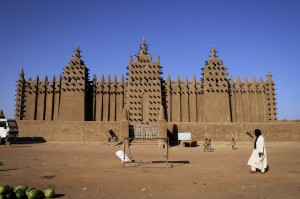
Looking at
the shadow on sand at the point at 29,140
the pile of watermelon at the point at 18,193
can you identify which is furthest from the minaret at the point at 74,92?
the pile of watermelon at the point at 18,193

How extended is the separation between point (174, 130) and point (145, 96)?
8398mm

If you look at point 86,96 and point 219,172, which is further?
point 86,96

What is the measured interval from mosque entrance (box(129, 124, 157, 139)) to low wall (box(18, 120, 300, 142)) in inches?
64.0

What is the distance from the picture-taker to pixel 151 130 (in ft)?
95.6

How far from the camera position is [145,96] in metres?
36.4

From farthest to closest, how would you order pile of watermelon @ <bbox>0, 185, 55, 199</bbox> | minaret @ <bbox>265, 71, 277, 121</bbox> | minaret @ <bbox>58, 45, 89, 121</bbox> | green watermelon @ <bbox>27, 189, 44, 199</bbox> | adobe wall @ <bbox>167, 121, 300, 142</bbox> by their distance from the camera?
minaret @ <bbox>265, 71, 277, 121</bbox> → minaret @ <bbox>58, 45, 89, 121</bbox> → adobe wall @ <bbox>167, 121, 300, 142</bbox> → green watermelon @ <bbox>27, 189, 44, 199</bbox> → pile of watermelon @ <bbox>0, 185, 55, 199</bbox>

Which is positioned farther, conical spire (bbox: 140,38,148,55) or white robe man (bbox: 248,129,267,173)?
conical spire (bbox: 140,38,148,55)

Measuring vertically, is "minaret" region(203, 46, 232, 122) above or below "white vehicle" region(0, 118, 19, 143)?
above

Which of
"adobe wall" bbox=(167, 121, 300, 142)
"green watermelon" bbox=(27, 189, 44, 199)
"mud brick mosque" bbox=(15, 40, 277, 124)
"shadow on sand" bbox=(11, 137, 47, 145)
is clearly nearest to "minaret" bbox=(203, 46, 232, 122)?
"mud brick mosque" bbox=(15, 40, 277, 124)

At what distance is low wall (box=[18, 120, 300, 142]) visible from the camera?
95.9 ft

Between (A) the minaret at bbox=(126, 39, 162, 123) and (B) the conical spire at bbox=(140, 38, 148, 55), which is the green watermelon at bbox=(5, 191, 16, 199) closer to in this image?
(A) the minaret at bbox=(126, 39, 162, 123)

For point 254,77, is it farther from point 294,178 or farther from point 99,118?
point 294,178

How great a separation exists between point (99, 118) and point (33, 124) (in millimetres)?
9205

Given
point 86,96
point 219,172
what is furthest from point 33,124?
point 219,172
